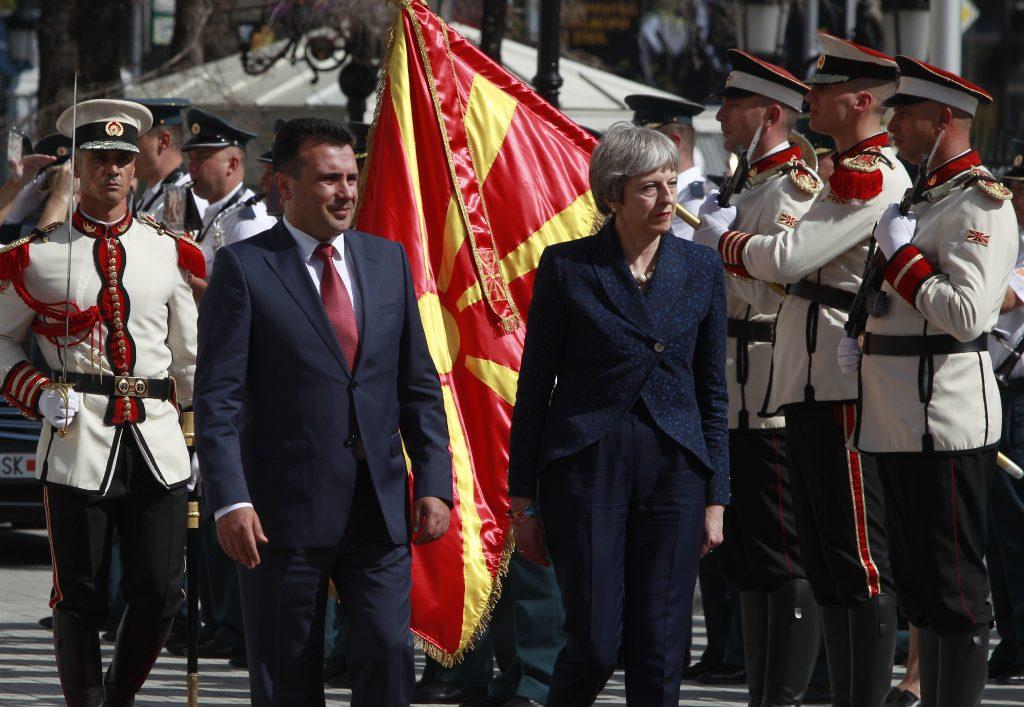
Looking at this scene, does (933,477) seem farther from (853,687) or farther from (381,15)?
(381,15)

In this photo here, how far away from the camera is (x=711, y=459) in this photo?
16.6ft

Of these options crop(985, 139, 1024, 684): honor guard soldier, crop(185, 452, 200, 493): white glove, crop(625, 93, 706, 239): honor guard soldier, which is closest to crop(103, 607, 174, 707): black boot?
crop(185, 452, 200, 493): white glove

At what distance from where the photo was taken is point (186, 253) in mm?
6383

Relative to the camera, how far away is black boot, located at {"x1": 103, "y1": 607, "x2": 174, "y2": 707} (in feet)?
20.1

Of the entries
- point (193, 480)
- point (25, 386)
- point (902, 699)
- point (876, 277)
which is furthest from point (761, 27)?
point (25, 386)

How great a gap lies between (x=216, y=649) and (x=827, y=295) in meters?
3.51

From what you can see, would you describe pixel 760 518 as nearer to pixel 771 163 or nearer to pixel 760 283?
pixel 760 283

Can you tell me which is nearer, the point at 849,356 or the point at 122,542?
the point at 849,356

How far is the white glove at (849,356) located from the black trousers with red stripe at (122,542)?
2.28 metres

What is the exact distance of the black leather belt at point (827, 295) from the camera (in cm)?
596

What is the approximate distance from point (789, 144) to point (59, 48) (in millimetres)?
10872

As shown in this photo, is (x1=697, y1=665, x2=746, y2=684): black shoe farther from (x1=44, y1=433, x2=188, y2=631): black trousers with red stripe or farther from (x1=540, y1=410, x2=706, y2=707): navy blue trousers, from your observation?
(x1=540, y1=410, x2=706, y2=707): navy blue trousers

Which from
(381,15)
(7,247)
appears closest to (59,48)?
(381,15)

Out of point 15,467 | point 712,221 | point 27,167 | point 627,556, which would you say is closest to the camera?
point 627,556
